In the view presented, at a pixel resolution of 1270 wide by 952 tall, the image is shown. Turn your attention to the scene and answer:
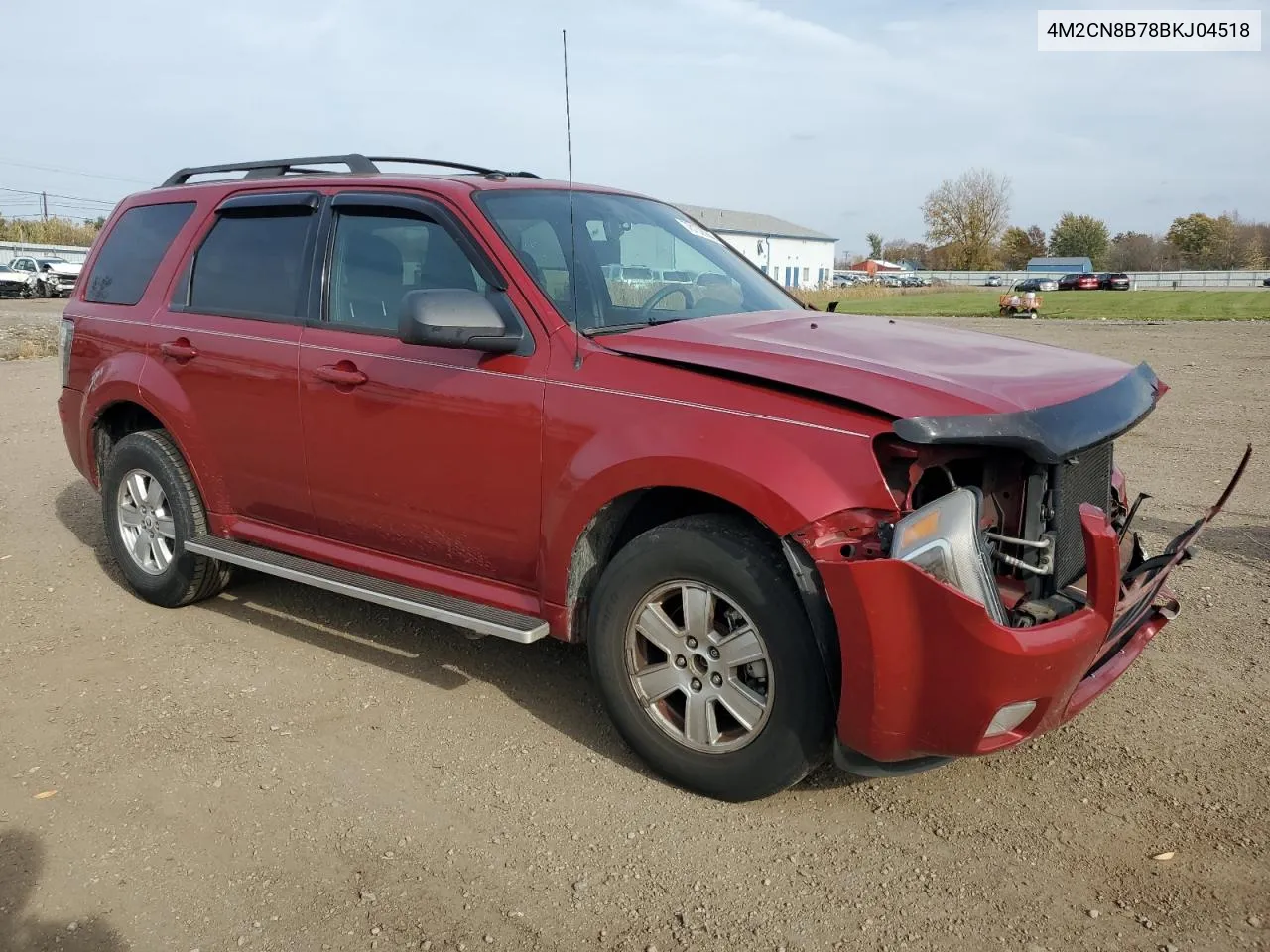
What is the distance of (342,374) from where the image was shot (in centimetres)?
421

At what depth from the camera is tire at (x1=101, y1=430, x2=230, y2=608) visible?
5.05 metres

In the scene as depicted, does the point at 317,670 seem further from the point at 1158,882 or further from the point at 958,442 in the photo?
the point at 1158,882

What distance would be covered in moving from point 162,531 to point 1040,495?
4.25 meters

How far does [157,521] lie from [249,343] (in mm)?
1265

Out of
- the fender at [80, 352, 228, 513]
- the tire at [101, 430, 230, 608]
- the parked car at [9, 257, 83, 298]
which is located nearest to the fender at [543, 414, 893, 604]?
the fender at [80, 352, 228, 513]

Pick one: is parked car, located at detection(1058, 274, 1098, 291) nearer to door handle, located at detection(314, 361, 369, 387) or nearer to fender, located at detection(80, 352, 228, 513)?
fender, located at detection(80, 352, 228, 513)

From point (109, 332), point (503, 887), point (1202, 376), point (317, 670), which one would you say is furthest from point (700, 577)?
point (1202, 376)

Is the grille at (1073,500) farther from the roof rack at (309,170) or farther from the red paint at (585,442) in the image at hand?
the roof rack at (309,170)

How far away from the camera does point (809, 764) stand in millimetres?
3240

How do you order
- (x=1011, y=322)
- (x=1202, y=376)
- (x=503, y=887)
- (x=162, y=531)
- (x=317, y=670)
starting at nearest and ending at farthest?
(x=503, y=887) < (x=317, y=670) < (x=162, y=531) < (x=1202, y=376) < (x=1011, y=322)

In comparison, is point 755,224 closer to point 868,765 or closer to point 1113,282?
point 1113,282

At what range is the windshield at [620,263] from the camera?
12.8 feet

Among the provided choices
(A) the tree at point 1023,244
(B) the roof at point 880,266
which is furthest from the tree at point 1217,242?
(B) the roof at point 880,266

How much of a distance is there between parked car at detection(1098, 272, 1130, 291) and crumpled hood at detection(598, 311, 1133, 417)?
7125cm
